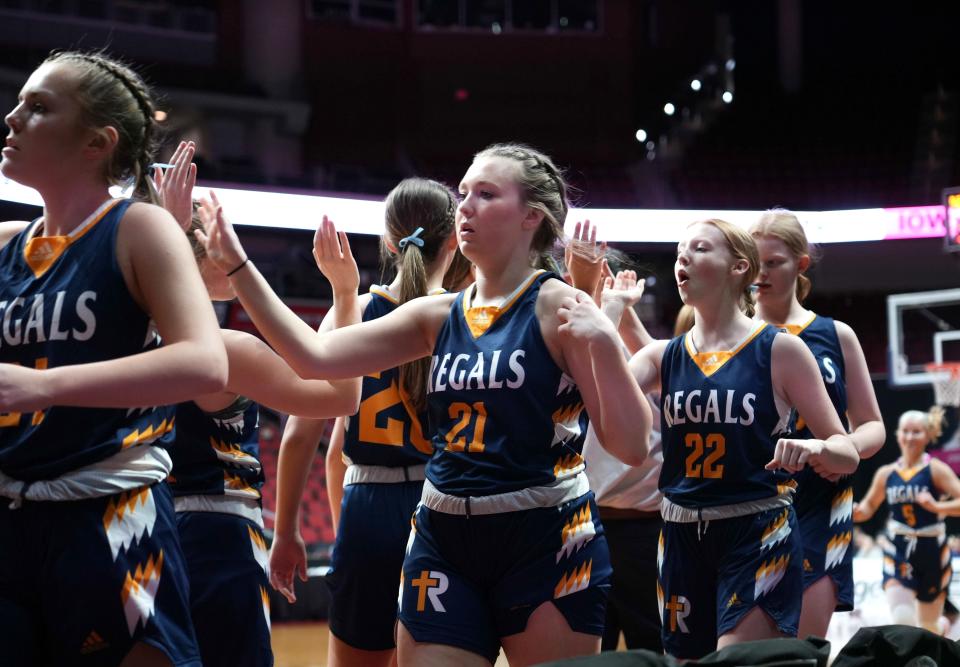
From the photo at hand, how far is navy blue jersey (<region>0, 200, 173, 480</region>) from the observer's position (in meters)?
2.06

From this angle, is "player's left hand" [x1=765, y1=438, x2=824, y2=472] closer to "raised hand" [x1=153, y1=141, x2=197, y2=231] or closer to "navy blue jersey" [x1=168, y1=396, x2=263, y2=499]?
"navy blue jersey" [x1=168, y1=396, x2=263, y2=499]

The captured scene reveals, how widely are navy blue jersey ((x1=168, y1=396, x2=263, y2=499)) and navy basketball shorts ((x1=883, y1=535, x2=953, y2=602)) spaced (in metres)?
8.57

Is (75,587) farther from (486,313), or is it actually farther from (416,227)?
(416,227)

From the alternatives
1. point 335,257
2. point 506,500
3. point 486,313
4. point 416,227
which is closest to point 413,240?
point 416,227

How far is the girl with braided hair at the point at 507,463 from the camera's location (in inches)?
107

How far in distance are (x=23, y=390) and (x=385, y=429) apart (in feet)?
6.09

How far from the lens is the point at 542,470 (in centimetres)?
279

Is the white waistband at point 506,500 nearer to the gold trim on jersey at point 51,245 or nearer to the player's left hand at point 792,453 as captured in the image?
the player's left hand at point 792,453

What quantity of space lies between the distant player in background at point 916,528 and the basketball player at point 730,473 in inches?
267

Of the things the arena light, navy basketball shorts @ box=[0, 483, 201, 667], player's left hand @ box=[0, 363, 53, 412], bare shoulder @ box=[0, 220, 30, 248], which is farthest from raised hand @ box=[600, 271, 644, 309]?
the arena light

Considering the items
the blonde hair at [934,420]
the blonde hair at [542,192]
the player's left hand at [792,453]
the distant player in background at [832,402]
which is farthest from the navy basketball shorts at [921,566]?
the blonde hair at [542,192]

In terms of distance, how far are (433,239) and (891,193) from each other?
56.6 ft

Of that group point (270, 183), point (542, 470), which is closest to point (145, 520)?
point (542, 470)

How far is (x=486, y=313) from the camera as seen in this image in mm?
2924
